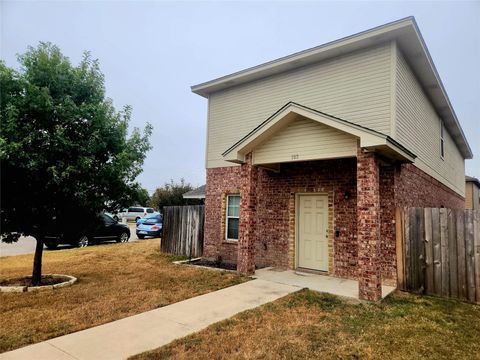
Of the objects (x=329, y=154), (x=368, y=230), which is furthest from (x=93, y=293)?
(x=329, y=154)

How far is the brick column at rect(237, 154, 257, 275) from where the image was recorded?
329 inches

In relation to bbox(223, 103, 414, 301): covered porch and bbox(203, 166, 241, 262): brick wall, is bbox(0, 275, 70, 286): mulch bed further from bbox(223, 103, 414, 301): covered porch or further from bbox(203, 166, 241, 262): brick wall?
bbox(203, 166, 241, 262): brick wall

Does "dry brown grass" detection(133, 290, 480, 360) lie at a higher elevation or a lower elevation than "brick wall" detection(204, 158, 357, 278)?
lower

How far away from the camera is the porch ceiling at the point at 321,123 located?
20.2 ft

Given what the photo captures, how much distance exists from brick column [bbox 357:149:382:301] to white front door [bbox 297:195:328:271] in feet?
7.66

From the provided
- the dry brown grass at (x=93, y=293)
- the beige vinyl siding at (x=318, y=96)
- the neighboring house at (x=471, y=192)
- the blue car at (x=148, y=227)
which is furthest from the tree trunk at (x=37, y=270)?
the neighboring house at (x=471, y=192)

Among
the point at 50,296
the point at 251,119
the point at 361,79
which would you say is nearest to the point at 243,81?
the point at 251,119

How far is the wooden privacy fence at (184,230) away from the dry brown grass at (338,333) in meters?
6.05

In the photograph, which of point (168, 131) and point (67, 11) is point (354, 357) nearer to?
point (67, 11)

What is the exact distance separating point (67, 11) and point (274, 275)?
14.3 m

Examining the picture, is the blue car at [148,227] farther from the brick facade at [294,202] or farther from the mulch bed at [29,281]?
the mulch bed at [29,281]

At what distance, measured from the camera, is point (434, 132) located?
11367 mm

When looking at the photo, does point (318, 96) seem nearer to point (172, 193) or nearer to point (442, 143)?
point (442, 143)

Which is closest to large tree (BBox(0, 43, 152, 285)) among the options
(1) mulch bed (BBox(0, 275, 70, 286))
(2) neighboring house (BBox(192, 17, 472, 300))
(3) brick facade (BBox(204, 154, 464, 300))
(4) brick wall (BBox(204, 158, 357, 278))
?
(1) mulch bed (BBox(0, 275, 70, 286))
